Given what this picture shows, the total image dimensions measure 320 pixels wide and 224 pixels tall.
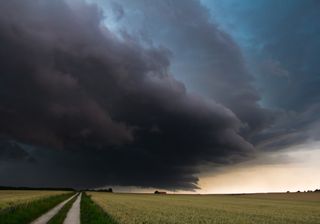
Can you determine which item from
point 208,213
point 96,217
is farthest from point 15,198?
point 96,217

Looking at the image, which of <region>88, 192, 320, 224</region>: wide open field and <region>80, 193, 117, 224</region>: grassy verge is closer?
<region>80, 193, 117, 224</region>: grassy verge

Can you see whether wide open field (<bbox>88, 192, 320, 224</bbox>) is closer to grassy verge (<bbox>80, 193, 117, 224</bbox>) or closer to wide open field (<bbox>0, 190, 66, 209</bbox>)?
grassy verge (<bbox>80, 193, 117, 224</bbox>)

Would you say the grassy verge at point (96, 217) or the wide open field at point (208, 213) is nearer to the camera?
the grassy verge at point (96, 217)

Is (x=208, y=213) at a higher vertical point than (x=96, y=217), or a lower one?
higher

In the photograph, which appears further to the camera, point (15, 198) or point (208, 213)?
point (15, 198)

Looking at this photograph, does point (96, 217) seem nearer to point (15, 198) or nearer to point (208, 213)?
point (208, 213)

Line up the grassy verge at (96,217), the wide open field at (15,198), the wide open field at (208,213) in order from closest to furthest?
the grassy verge at (96,217) → the wide open field at (208,213) → the wide open field at (15,198)

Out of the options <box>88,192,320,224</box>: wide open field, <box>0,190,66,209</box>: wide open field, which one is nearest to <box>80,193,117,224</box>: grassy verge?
<box>88,192,320,224</box>: wide open field

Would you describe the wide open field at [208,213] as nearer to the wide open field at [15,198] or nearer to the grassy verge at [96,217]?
the grassy verge at [96,217]

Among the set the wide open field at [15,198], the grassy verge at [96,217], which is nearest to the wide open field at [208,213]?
the grassy verge at [96,217]

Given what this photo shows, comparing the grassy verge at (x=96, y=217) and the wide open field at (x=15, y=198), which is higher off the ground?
the wide open field at (x=15, y=198)

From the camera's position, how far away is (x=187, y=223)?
28.0 meters

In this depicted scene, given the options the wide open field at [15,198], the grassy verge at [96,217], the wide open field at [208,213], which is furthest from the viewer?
the wide open field at [15,198]

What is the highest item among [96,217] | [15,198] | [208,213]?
[15,198]
